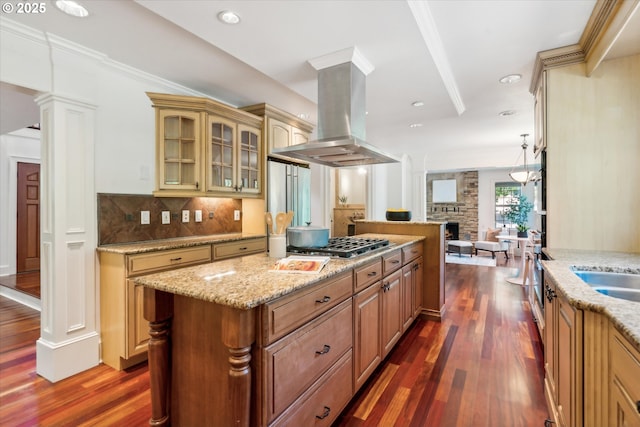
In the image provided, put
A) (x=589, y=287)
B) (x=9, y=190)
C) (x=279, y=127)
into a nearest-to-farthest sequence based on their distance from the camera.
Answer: (x=589, y=287)
(x=279, y=127)
(x=9, y=190)

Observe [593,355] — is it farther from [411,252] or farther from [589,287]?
[411,252]

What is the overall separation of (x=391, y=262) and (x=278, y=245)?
0.96 m

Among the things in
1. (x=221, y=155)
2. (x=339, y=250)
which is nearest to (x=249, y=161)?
(x=221, y=155)

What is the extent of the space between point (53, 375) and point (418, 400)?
2560mm

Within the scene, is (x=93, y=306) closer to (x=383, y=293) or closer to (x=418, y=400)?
(x=383, y=293)

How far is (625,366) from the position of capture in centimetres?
94

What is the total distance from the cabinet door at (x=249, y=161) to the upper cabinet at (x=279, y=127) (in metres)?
0.13

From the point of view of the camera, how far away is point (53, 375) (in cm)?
221

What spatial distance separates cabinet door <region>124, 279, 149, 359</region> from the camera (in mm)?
2298

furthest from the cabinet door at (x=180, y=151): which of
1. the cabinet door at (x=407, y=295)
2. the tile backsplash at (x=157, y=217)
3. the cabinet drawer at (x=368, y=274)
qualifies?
the cabinet door at (x=407, y=295)

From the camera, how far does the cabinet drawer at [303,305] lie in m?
1.22

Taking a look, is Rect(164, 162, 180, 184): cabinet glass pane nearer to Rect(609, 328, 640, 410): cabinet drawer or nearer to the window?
Rect(609, 328, 640, 410): cabinet drawer

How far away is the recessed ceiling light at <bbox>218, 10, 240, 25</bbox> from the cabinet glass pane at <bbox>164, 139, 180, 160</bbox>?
1.39m

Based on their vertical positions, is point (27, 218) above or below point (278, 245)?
above
